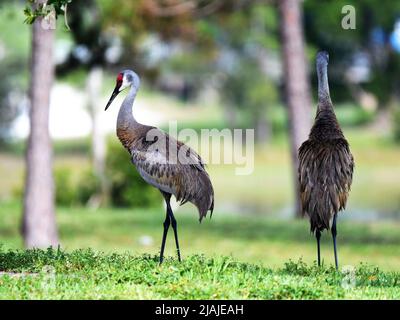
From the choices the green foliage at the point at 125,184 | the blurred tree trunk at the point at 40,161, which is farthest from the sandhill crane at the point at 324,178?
the green foliage at the point at 125,184

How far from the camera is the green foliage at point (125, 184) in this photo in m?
27.2

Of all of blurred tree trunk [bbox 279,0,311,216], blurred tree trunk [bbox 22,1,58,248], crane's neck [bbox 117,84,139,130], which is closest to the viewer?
crane's neck [bbox 117,84,139,130]

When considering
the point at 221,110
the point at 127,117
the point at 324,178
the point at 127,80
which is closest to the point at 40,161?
the point at 127,80

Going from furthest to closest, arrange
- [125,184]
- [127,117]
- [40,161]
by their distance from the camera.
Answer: [125,184]
[40,161]
[127,117]

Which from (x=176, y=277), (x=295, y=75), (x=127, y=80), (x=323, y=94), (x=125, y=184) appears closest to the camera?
(x=176, y=277)

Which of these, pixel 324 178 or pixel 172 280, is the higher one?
pixel 324 178

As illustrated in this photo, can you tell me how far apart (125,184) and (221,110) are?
4233cm

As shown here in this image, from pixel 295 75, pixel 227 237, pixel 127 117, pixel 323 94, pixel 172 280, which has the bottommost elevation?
pixel 172 280

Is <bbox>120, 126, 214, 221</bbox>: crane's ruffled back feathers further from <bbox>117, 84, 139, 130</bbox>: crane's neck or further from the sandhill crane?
the sandhill crane

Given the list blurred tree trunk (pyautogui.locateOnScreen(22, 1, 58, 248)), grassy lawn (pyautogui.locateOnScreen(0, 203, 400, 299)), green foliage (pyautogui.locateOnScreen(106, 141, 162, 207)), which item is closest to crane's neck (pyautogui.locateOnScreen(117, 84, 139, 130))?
grassy lawn (pyautogui.locateOnScreen(0, 203, 400, 299))

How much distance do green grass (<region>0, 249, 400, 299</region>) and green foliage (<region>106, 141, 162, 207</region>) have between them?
1545 centimetres

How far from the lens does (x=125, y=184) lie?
2784cm

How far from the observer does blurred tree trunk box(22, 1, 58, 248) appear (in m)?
19.2

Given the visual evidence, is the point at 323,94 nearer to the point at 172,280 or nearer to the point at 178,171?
the point at 178,171
